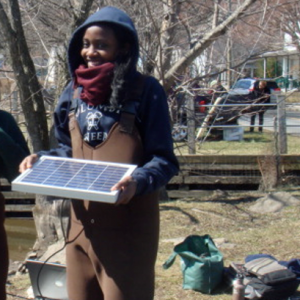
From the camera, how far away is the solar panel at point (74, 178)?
85.7 inches

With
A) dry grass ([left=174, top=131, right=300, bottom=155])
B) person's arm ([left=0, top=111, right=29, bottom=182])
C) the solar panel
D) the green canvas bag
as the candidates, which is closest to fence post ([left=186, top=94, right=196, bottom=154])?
dry grass ([left=174, top=131, right=300, bottom=155])

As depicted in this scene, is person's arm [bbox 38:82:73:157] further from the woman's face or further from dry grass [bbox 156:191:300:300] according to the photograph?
dry grass [bbox 156:191:300:300]

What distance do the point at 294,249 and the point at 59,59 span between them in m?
3.12

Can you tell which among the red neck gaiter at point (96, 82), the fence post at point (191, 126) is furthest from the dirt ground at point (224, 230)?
the red neck gaiter at point (96, 82)

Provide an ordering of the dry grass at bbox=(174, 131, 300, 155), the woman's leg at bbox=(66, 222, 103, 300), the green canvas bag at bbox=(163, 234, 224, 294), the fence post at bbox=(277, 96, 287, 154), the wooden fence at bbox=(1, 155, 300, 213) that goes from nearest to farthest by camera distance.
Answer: the woman's leg at bbox=(66, 222, 103, 300) → the green canvas bag at bbox=(163, 234, 224, 294) → the wooden fence at bbox=(1, 155, 300, 213) → the fence post at bbox=(277, 96, 287, 154) → the dry grass at bbox=(174, 131, 300, 155)

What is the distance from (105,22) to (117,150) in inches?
20.6

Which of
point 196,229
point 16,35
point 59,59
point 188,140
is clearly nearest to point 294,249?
point 196,229

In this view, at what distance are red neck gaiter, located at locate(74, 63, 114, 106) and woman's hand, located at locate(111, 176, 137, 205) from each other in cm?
42

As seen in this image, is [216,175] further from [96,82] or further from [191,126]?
[96,82]

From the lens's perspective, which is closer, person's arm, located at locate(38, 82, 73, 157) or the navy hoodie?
the navy hoodie

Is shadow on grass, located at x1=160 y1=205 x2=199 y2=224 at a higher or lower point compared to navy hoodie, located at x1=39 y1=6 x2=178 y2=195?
lower

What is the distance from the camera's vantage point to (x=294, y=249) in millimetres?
6020

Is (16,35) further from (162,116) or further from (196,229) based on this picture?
(162,116)

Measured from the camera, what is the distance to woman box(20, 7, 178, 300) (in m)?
2.43
